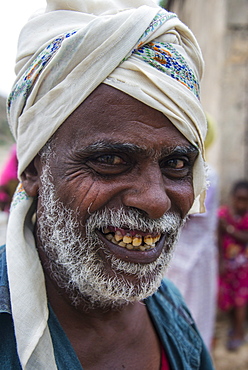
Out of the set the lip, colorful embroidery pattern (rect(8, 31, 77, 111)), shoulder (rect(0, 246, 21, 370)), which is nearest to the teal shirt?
shoulder (rect(0, 246, 21, 370))

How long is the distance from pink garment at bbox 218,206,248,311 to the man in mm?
3513

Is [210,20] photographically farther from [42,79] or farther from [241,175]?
[42,79]

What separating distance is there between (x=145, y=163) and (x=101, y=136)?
0.65ft

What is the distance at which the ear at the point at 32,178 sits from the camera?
5.50 ft

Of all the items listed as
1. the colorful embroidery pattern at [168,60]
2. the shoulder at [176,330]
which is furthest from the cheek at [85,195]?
the shoulder at [176,330]

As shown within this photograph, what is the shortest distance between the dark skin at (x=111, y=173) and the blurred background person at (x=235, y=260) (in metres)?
3.49

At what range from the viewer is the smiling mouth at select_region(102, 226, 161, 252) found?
1.51m

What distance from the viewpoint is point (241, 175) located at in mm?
5613

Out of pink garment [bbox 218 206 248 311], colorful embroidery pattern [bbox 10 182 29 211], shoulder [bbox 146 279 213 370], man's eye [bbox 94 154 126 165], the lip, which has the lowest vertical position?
pink garment [bbox 218 206 248 311]

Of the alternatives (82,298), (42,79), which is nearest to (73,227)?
(82,298)

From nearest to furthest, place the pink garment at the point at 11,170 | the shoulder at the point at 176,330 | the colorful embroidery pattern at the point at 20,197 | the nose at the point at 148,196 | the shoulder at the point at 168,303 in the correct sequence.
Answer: the nose at the point at 148,196 < the colorful embroidery pattern at the point at 20,197 < the shoulder at the point at 176,330 < the shoulder at the point at 168,303 < the pink garment at the point at 11,170

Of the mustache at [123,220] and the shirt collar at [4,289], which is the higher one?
the mustache at [123,220]

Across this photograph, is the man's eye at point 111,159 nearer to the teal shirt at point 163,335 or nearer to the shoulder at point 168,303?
the teal shirt at point 163,335

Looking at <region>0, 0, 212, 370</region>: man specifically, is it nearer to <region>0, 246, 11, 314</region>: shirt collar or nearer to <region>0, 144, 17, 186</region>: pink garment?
<region>0, 246, 11, 314</region>: shirt collar
